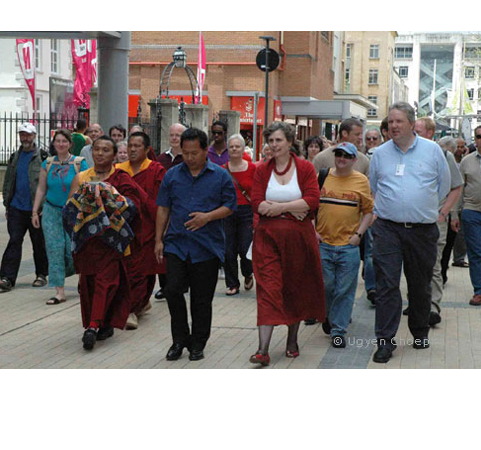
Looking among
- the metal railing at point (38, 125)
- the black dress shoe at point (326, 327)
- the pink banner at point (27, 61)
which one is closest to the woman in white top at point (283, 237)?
the black dress shoe at point (326, 327)

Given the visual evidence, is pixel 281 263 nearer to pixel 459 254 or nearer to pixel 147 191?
pixel 147 191

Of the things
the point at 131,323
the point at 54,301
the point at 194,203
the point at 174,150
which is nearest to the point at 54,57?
the point at 174,150

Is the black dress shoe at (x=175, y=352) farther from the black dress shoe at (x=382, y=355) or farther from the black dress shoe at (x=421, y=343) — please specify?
the black dress shoe at (x=421, y=343)

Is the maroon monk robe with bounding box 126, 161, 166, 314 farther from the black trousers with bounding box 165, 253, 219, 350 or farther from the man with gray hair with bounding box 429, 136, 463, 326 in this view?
the man with gray hair with bounding box 429, 136, 463, 326

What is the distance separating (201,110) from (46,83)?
2197 cm

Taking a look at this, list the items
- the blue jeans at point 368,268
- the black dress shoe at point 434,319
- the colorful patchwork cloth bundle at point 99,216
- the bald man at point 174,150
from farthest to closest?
the bald man at point 174,150 → the blue jeans at point 368,268 → the black dress shoe at point 434,319 → the colorful patchwork cloth bundle at point 99,216

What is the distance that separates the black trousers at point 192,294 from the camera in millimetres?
7215

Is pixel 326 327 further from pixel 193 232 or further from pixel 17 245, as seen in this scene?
pixel 17 245

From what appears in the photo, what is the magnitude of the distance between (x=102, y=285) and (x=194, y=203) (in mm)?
1259

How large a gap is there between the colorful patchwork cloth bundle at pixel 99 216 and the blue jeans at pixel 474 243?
417 cm

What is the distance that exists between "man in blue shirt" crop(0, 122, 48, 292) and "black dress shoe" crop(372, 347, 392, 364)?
509cm

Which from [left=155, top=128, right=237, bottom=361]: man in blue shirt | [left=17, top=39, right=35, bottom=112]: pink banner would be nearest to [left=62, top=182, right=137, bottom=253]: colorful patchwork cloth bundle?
[left=155, top=128, right=237, bottom=361]: man in blue shirt

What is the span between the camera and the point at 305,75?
1725 inches
